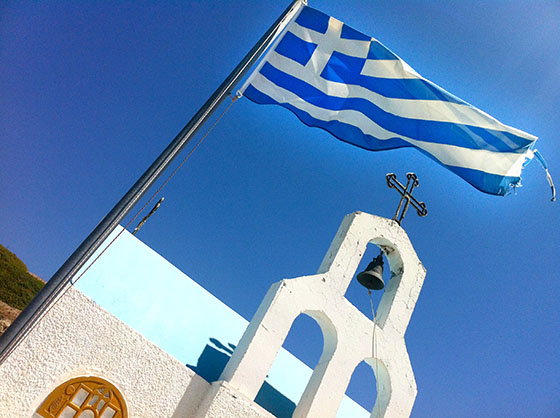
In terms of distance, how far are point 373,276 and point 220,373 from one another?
103 inches

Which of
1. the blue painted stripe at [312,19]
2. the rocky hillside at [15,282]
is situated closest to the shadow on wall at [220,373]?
the blue painted stripe at [312,19]

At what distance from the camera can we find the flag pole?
2.31 metres

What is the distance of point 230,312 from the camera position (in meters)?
6.81

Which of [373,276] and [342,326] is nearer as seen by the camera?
[342,326]

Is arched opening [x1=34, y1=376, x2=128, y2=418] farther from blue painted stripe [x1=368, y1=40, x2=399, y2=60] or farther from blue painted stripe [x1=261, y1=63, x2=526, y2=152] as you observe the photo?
blue painted stripe [x1=368, y1=40, x2=399, y2=60]

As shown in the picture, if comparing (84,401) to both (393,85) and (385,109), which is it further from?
(393,85)

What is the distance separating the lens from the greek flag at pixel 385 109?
4621 mm

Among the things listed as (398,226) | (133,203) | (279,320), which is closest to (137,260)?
(279,320)

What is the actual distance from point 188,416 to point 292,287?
198 cm

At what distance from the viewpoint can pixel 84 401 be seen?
13.7ft

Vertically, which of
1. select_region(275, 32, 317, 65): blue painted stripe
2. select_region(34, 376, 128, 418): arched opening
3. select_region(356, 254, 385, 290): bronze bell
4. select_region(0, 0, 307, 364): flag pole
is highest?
select_region(275, 32, 317, 65): blue painted stripe

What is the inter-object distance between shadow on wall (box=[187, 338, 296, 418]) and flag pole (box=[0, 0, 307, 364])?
2913mm

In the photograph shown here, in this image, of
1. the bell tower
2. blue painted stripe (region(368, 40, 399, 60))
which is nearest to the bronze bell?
the bell tower

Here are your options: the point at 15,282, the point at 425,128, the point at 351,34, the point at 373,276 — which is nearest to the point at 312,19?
the point at 351,34
